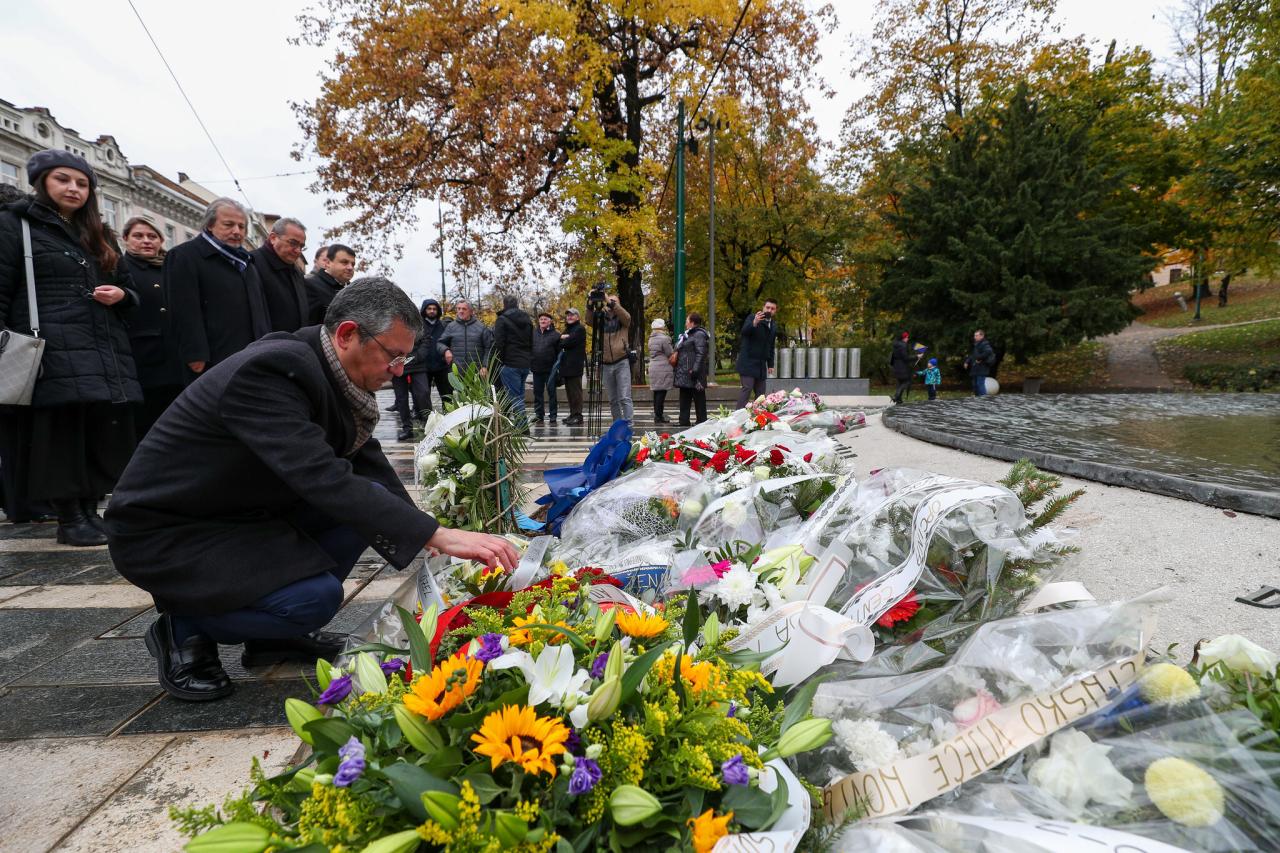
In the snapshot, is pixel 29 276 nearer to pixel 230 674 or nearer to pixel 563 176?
pixel 230 674

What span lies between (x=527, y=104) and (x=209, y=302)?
11.3m

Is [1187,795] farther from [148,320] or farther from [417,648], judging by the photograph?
[148,320]

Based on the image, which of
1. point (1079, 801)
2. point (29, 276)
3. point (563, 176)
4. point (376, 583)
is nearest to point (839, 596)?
point (1079, 801)

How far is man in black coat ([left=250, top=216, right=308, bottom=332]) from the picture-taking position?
4.74 meters

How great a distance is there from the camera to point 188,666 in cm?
212

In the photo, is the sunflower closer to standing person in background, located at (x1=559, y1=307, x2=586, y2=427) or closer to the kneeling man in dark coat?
the kneeling man in dark coat

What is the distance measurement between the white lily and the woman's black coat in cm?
391

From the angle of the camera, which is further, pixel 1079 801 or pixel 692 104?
pixel 692 104

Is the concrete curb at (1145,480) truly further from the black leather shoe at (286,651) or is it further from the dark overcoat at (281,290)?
the dark overcoat at (281,290)

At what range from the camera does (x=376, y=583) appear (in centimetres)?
332

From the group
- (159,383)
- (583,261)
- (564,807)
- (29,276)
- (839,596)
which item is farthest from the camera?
(583,261)

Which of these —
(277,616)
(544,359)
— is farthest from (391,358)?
(544,359)

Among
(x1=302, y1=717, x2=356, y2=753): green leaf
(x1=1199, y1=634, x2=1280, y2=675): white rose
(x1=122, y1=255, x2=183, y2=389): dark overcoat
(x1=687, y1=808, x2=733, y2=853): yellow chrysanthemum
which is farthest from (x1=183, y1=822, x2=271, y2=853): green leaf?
(x1=122, y1=255, x2=183, y2=389): dark overcoat

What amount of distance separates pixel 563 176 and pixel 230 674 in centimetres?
1450
